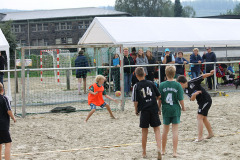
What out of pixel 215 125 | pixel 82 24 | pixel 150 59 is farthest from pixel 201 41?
pixel 82 24

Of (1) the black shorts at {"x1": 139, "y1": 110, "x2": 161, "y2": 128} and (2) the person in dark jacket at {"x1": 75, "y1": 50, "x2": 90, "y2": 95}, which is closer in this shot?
(1) the black shorts at {"x1": 139, "y1": 110, "x2": 161, "y2": 128}

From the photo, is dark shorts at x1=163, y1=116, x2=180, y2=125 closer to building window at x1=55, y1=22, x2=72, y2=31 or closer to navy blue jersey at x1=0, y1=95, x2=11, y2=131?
navy blue jersey at x1=0, y1=95, x2=11, y2=131

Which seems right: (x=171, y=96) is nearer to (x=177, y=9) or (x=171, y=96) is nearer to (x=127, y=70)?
(x=127, y=70)

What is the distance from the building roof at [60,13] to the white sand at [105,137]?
54298mm

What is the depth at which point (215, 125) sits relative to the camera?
8.30 meters

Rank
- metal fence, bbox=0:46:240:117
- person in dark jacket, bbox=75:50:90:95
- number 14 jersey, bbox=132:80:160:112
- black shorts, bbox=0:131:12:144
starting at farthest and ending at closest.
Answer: person in dark jacket, bbox=75:50:90:95 < metal fence, bbox=0:46:240:117 < number 14 jersey, bbox=132:80:160:112 < black shorts, bbox=0:131:12:144

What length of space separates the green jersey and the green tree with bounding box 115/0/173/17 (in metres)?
86.2

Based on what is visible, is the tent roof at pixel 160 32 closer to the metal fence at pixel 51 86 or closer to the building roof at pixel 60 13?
the metal fence at pixel 51 86

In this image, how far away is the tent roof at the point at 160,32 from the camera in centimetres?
1497

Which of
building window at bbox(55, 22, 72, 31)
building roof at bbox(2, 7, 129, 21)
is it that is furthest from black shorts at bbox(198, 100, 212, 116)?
building window at bbox(55, 22, 72, 31)

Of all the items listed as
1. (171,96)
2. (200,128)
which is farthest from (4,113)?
(200,128)

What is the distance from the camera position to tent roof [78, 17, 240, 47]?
589 inches

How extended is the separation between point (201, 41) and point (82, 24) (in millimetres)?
48866

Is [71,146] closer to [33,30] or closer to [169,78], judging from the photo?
[169,78]
